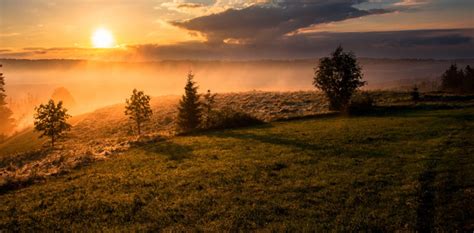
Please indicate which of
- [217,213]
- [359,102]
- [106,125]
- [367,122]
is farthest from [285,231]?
[106,125]

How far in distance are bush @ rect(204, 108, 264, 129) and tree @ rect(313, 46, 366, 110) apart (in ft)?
63.4

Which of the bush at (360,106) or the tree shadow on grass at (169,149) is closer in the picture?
the tree shadow on grass at (169,149)

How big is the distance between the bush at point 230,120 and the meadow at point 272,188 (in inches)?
610

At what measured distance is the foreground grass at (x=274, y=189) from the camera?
16.6m

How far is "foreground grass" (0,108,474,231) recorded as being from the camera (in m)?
16.6

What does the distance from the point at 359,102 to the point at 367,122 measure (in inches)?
463

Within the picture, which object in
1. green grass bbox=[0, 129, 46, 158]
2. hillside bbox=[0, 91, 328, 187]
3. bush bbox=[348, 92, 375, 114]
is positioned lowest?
green grass bbox=[0, 129, 46, 158]

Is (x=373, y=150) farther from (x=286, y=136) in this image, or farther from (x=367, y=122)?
(x=367, y=122)

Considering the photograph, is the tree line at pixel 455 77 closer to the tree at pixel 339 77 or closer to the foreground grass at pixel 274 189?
the tree at pixel 339 77

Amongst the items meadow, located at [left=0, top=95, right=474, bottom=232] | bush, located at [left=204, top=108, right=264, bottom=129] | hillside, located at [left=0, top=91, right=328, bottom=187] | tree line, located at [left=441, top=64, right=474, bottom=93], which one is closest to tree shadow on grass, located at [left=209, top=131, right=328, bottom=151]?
meadow, located at [left=0, top=95, right=474, bottom=232]

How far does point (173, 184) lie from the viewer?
→ 75.8ft

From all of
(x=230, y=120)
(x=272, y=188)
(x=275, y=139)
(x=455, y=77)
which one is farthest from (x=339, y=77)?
(x=455, y=77)

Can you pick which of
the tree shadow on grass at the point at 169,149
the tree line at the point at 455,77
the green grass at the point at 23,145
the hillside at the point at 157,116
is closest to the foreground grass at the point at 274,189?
the tree shadow on grass at the point at 169,149

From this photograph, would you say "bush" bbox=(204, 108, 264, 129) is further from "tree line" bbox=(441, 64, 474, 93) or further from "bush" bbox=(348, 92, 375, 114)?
"tree line" bbox=(441, 64, 474, 93)
